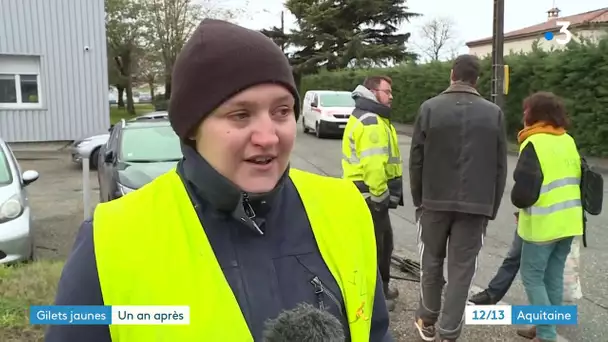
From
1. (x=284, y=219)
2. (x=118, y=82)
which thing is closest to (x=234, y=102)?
(x=284, y=219)

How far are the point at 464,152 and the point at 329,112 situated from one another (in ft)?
55.1

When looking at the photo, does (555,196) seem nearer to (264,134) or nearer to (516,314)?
(516,314)

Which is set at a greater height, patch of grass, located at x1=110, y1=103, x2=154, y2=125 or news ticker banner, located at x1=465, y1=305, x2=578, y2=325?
patch of grass, located at x1=110, y1=103, x2=154, y2=125

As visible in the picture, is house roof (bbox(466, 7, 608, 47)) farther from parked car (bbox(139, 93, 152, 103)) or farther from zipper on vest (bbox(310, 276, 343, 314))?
parked car (bbox(139, 93, 152, 103))

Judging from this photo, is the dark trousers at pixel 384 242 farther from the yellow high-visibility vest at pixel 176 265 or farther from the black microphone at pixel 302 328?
the black microphone at pixel 302 328

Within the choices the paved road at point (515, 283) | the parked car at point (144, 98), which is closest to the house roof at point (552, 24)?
the paved road at point (515, 283)

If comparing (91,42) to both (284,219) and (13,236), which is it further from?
(284,219)


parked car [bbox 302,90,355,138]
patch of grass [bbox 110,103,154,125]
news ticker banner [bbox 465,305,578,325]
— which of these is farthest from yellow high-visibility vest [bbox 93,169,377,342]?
patch of grass [bbox 110,103,154,125]

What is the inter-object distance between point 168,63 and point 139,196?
31733 millimetres

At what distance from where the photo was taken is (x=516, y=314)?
2879 mm

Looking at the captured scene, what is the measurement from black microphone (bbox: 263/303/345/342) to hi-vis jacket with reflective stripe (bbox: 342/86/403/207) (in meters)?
3.49

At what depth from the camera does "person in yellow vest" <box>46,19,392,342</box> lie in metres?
1.30

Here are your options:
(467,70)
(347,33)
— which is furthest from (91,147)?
(347,33)

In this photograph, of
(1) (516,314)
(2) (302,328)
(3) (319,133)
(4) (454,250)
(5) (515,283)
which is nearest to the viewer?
(2) (302,328)
